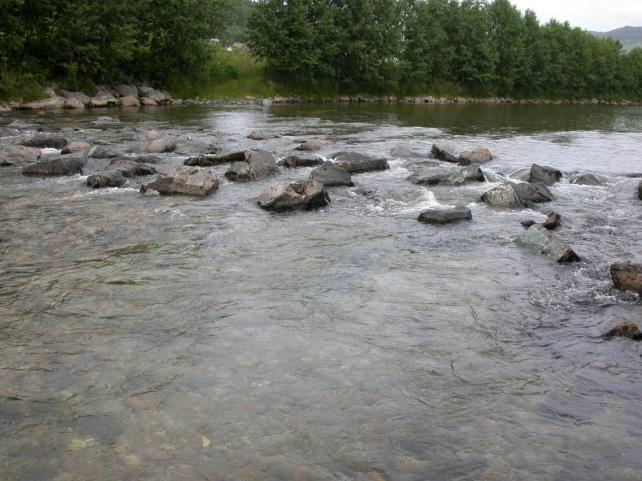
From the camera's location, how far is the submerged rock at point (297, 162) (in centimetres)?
1922

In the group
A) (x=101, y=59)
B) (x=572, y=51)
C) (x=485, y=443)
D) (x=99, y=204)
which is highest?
(x=572, y=51)

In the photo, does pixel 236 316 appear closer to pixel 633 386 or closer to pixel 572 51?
pixel 633 386

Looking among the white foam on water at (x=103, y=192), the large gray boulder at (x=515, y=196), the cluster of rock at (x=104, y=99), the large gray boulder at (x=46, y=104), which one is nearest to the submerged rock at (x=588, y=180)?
the large gray boulder at (x=515, y=196)

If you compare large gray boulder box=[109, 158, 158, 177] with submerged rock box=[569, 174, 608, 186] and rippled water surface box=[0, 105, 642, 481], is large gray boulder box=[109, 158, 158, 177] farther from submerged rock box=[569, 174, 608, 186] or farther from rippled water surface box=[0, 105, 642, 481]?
submerged rock box=[569, 174, 608, 186]

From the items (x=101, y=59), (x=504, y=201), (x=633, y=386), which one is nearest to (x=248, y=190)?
(x=504, y=201)

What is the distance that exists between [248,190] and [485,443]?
1148 cm

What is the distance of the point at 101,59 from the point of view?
45.4 meters

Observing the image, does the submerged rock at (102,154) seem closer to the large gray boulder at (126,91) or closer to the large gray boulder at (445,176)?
the large gray boulder at (445,176)

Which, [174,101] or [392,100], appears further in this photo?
[392,100]

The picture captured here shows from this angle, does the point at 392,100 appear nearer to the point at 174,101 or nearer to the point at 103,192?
the point at 174,101

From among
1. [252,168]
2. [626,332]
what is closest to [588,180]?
[252,168]

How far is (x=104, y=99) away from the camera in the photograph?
1698 inches

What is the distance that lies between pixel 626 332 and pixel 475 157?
14903 millimetres

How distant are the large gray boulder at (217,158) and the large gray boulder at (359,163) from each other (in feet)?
10.6
